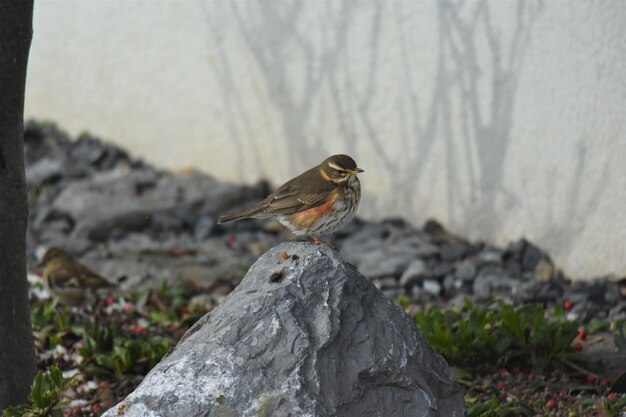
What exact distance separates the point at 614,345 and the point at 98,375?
310 cm

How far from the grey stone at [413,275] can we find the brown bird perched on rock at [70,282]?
2288mm

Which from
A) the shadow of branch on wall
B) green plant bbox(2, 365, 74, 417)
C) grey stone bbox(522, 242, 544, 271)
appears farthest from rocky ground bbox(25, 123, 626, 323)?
green plant bbox(2, 365, 74, 417)

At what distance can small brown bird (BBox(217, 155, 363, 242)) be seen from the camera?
20.4 ft

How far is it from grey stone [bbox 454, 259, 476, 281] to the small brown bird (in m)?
2.41

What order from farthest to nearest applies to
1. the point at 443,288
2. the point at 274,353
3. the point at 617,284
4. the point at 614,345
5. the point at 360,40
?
1. the point at 360,40
2. the point at 443,288
3. the point at 617,284
4. the point at 614,345
5. the point at 274,353

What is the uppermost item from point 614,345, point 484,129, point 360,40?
point 360,40

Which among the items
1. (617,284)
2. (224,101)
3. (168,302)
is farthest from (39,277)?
(617,284)

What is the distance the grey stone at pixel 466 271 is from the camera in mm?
8547

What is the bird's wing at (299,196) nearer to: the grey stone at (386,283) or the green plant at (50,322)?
the green plant at (50,322)

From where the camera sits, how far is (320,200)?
6.21 meters

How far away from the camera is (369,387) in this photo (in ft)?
14.5

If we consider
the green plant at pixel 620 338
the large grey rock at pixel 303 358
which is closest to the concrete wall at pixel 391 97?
the green plant at pixel 620 338

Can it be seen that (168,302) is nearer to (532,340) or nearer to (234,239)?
(234,239)

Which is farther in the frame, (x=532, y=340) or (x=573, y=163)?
(x=573, y=163)
